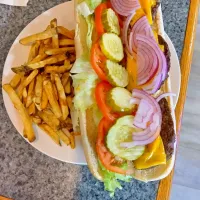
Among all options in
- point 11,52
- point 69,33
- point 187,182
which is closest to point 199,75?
point 187,182

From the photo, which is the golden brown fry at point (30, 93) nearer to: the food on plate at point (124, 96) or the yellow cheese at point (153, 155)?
the food on plate at point (124, 96)

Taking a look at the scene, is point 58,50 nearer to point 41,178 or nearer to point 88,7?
point 88,7

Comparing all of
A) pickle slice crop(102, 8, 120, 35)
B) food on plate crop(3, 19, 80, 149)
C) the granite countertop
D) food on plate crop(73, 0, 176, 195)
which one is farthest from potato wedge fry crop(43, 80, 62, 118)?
pickle slice crop(102, 8, 120, 35)

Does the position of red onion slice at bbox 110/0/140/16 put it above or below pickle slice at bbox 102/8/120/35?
above

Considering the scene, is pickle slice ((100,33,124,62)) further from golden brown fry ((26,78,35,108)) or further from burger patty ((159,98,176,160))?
golden brown fry ((26,78,35,108))

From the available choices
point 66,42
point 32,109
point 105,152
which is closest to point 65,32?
point 66,42

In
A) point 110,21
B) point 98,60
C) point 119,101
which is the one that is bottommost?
point 119,101

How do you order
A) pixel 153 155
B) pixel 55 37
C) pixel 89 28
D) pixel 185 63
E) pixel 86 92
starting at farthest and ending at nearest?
pixel 185 63, pixel 55 37, pixel 89 28, pixel 86 92, pixel 153 155
